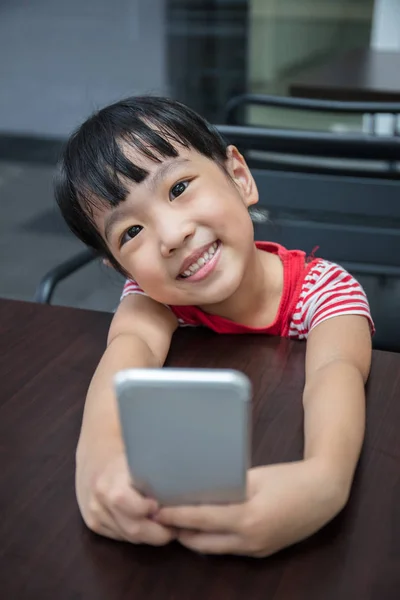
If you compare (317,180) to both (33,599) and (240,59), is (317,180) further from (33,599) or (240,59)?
(240,59)

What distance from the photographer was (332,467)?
24.6 inches

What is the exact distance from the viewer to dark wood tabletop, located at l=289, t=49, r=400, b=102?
194 centimetres

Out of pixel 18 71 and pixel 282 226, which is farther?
pixel 18 71

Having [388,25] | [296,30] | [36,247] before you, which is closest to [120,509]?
[36,247]

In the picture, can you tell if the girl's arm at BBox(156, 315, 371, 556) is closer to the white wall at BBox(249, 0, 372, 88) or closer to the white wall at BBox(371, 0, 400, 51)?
the white wall at BBox(371, 0, 400, 51)

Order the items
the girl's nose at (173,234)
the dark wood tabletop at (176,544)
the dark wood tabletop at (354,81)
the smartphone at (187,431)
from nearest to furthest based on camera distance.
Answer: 1. the smartphone at (187,431)
2. the dark wood tabletop at (176,544)
3. the girl's nose at (173,234)
4. the dark wood tabletop at (354,81)

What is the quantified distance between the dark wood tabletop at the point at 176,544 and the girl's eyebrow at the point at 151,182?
165 millimetres

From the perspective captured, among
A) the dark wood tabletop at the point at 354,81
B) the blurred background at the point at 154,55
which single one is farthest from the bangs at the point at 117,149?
the blurred background at the point at 154,55

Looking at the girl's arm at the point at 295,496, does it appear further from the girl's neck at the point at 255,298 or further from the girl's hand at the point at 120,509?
the girl's neck at the point at 255,298


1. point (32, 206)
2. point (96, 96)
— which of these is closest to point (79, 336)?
point (32, 206)

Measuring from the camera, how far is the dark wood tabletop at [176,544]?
56 cm

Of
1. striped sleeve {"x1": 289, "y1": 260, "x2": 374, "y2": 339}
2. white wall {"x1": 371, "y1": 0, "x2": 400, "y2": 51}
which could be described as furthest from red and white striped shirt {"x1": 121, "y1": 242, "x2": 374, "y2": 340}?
white wall {"x1": 371, "y1": 0, "x2": 400, "y2": 51}

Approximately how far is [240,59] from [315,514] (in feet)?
15.6

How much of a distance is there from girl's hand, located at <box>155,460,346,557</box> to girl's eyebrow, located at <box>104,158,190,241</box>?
1.21 ft
